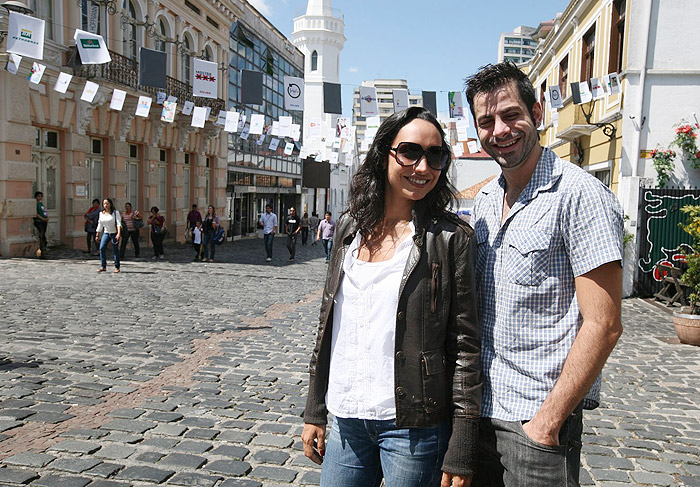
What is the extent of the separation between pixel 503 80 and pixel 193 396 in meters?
4.23

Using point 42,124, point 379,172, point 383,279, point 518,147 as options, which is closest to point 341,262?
point 383,279

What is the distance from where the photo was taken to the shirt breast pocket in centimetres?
195

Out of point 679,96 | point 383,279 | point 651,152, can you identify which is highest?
point 679,96

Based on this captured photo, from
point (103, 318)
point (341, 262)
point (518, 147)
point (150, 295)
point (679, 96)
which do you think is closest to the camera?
point (518, 147)

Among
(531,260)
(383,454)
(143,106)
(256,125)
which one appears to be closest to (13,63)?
(143,106)

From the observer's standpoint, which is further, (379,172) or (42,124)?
(42,124)

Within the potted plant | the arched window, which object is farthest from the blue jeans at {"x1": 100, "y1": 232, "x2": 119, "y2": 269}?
the arched window

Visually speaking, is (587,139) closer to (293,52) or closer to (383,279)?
(383,279)

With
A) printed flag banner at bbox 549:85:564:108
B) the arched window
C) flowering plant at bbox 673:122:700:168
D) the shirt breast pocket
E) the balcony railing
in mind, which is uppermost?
the arched window

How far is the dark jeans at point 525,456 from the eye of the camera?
187cm

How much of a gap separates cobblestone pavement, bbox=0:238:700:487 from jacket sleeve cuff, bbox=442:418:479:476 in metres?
2.08

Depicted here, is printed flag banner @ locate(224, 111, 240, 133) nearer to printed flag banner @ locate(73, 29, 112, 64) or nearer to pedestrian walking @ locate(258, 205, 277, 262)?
pedestrian walking @ locate(258, 205, 277, 262)

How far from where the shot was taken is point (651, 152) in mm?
12648

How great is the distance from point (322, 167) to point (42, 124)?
94.0ft
